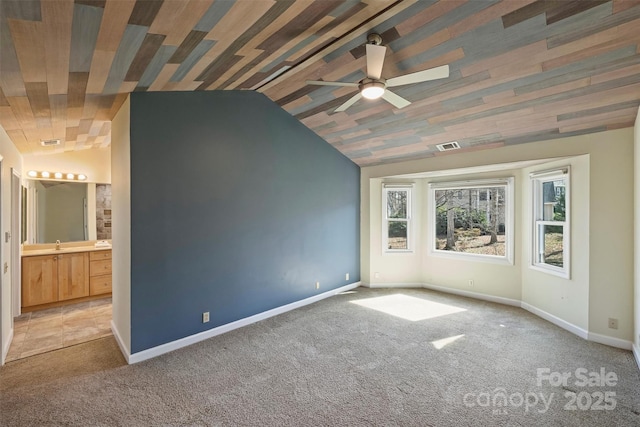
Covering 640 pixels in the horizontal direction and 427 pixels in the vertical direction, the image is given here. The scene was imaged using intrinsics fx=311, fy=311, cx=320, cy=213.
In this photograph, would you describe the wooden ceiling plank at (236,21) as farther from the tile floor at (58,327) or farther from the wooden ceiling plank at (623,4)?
the tile floor at (58,327)

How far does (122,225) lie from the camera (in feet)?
11.0

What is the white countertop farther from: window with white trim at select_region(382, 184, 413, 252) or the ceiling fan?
window with white trim at select_region(382, 184, 413, 252)

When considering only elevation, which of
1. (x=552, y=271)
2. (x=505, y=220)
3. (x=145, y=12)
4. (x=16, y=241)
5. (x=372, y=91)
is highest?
(x=145, y=12)

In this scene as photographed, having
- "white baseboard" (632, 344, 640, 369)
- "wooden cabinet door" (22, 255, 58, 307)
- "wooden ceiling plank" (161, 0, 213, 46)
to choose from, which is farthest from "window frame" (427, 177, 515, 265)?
"wooden cabinet door" (22, 255, 58, 307)

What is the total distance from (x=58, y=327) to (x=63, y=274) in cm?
123

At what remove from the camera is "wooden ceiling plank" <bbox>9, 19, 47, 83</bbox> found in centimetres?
166

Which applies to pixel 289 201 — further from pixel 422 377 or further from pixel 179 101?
pixel 422 377

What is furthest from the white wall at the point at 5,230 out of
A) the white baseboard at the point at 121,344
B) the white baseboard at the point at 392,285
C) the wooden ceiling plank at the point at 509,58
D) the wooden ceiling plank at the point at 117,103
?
the white baseboard at the point at 392,285

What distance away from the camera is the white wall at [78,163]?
17.0 ft

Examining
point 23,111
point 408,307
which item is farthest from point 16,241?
point 408,307

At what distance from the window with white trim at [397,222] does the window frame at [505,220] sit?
41 cm

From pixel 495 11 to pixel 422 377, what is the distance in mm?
3060

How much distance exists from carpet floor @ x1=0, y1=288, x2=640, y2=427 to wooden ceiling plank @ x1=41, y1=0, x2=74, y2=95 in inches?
99.0

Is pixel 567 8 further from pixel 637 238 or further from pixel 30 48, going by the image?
pixel 30 48
